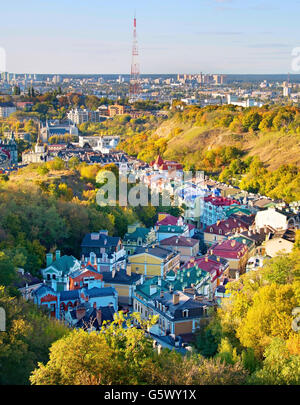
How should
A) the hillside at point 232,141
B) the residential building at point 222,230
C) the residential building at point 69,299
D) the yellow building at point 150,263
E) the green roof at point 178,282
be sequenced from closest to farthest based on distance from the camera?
the residential building at point 69,299 < the green roof at point 178,282 < the yellow building at point 150,263 < the residential building at point 222,230 < the hillside at point 232,141

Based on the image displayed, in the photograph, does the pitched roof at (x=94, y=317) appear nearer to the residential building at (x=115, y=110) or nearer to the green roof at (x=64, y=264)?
the green roof at (x=64, y=264)

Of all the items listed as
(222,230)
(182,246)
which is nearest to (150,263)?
(182,246)

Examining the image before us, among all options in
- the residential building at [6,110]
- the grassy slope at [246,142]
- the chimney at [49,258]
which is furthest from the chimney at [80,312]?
the residential building at [6,110]

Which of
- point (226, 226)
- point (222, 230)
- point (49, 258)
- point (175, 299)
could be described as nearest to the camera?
point (175, 299)

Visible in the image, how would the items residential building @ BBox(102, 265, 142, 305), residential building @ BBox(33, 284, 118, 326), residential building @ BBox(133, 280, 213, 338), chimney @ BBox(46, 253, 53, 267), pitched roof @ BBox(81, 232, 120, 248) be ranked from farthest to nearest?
pitched roof @ BBox(81, 232, 120, 248)
chimney @ BBox(46, 253, 53, 267)
residential building @ BBox(102, 265, 142, 305)
residential building @ BBox(33, 284, 118, 326)
residential building @ BBox(133, 280, 213, 338)

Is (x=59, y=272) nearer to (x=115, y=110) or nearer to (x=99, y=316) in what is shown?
(x=99, y=316)

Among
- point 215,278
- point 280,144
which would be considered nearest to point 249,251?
point 215,278

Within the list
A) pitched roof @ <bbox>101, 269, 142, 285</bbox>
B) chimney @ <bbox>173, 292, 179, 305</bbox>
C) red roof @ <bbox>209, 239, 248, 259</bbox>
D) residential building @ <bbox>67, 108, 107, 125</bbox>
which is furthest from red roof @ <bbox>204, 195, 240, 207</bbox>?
residential building @ <bbox>67, 108, 107, 125</bbox>

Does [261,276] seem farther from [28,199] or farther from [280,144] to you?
[280,144]

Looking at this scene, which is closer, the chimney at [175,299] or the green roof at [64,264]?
the chimney at [175,299]

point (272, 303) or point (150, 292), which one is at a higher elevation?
point (272, 303)

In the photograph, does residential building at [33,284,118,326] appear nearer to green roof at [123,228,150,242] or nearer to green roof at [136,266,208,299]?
green roof at [136,266,208,299]
